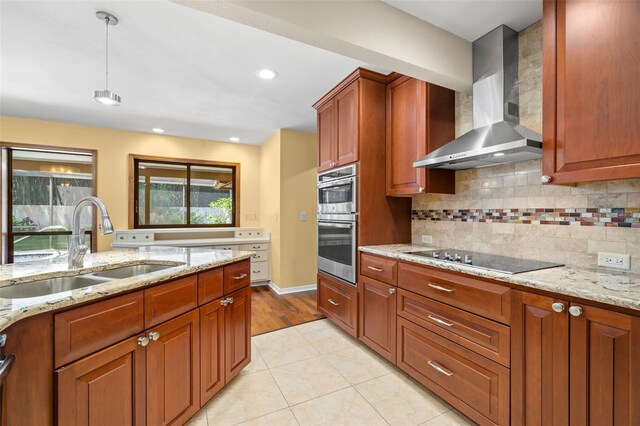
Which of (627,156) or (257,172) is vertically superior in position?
(257,172)

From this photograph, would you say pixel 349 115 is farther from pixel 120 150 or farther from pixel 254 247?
pixel 120 150

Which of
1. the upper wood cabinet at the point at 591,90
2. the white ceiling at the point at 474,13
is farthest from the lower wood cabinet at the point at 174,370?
the white ceiling at the point at 474,13

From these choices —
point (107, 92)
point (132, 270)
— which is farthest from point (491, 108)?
point (107, 92)

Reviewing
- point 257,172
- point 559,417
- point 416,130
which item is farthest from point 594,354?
point 257,172

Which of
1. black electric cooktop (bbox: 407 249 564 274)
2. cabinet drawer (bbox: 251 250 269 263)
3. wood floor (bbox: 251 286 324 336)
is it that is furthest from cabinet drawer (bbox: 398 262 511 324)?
cabinet drawer (bbox: 251 250 269 263)

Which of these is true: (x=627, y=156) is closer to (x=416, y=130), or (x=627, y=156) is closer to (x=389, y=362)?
(x=416, y=130)

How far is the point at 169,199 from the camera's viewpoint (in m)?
4.80

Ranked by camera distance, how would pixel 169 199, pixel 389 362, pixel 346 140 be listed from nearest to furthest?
A: pixel 389 362, pixel 346 140, pixel 169 199

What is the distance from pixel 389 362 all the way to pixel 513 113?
2079 mm

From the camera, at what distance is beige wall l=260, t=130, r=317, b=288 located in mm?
4262

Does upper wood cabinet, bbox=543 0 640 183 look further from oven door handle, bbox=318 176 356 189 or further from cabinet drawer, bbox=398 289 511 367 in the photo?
oven door handle, bbox=318 176 356 189

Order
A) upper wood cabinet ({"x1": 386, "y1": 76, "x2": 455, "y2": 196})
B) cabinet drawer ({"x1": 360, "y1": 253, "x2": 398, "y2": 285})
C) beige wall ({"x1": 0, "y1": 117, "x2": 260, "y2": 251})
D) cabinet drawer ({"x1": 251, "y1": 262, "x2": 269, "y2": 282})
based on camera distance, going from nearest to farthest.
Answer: cabinet drawer ({"x1": 360, "y1": 253, "x2": 398, "y2": 285}) < upper wood cabinet ({"x1": 386, "y1": 76, "x2": 455, "y2": 196}) < beige wall ({"x1": 0, "y1": 117, "x2": 260, "y2": 251}) < cabinet drawer ({"x1": 251, "y1": 262, "x2": 269, "y2": 282})

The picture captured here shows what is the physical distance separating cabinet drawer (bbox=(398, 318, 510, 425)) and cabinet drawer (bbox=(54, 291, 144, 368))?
1.65 metres

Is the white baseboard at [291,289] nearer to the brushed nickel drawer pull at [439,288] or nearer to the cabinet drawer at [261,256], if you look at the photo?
the cabinet drawer at [261,256]
